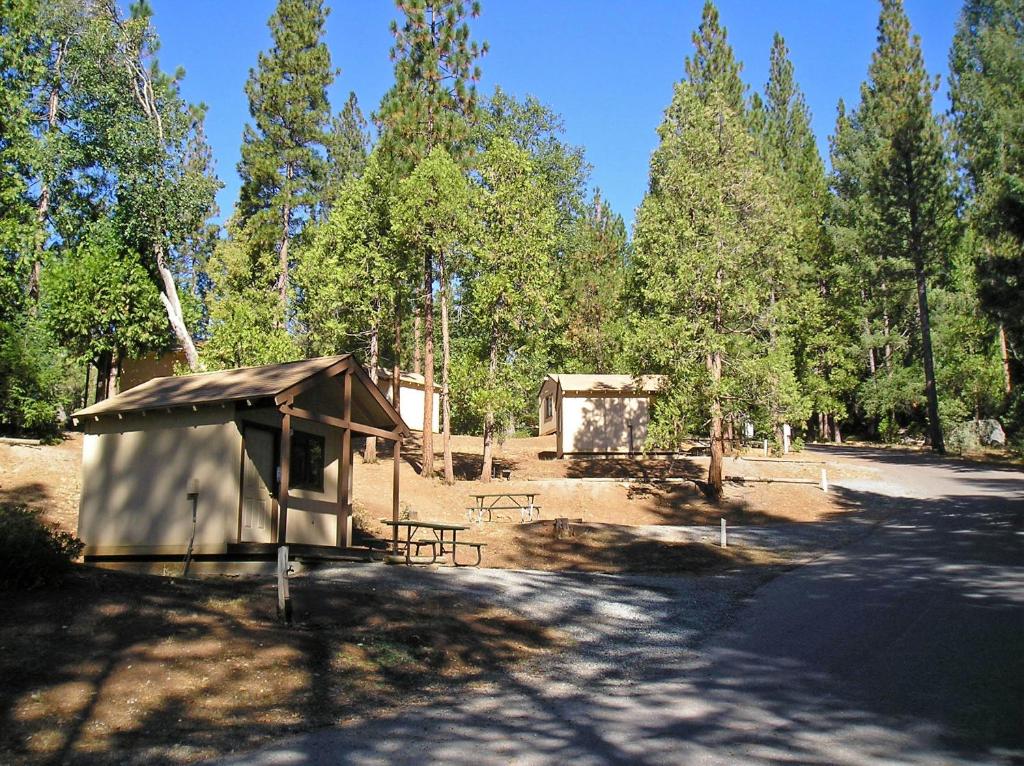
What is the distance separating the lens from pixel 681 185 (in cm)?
2497

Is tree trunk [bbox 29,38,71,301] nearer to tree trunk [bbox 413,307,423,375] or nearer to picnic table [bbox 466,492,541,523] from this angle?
tree trunk [bbox 413,307,423,375]

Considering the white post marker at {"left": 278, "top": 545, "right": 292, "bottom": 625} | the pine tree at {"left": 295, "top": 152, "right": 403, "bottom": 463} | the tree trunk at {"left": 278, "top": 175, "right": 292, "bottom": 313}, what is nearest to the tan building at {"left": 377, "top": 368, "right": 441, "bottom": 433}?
the tree trunk at {"left": 278, "top": 175, "right": 292, "bottom": 313}

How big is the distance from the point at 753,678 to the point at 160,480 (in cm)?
1068

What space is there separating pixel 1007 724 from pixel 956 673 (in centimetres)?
149

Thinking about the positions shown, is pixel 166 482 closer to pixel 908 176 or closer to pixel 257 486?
pixel 257 486

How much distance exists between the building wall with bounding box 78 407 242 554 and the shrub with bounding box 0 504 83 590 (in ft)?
14.3

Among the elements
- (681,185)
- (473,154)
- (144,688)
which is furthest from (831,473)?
(144,688)

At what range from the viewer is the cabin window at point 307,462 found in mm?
15031

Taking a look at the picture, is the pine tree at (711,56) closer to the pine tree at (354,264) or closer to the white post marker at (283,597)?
the pine tree at (354,264)

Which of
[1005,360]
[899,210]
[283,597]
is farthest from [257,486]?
[1005,360]

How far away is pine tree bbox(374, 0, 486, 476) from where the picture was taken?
27.2 meters

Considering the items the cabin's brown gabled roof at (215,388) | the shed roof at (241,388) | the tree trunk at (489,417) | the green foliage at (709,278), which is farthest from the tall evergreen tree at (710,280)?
the cabin's brown gabled roof at (215,388)

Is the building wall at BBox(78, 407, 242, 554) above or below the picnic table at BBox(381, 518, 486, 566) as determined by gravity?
above

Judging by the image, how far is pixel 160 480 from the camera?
13898mm
